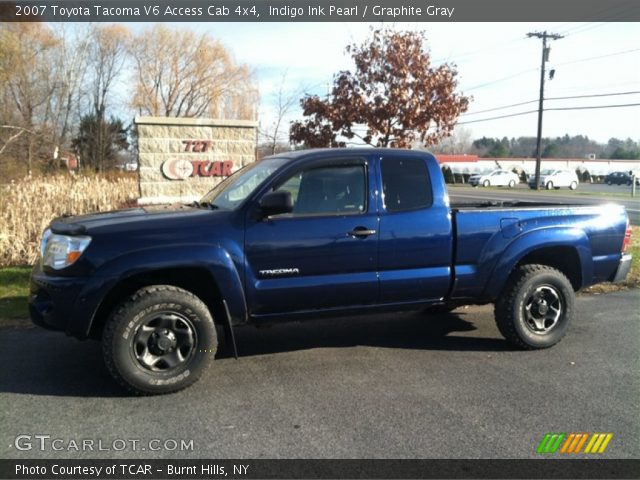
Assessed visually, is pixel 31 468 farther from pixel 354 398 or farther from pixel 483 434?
pixel 483 434

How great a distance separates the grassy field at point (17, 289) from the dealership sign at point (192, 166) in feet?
11.5

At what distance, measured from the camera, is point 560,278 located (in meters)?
5.30

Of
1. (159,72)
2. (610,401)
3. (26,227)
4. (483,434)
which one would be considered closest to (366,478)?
(483,434)

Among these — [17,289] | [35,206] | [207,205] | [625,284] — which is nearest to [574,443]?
[207,205]

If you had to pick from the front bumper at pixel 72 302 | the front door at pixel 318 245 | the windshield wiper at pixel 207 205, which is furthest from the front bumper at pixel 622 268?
the front bumper at pixel 72 302

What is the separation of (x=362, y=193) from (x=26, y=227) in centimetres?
738

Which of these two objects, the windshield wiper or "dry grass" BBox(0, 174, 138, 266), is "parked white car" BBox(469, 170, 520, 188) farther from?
the windshield wiper

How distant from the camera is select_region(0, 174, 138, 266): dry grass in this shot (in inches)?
351

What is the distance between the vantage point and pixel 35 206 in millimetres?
10141

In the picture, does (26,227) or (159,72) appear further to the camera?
(159,72)

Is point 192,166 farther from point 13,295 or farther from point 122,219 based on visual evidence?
point 122,219

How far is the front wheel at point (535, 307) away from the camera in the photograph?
204 inches

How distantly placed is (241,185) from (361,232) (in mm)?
1228

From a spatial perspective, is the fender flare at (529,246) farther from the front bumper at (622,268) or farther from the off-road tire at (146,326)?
the off-road tire at (146,326)
